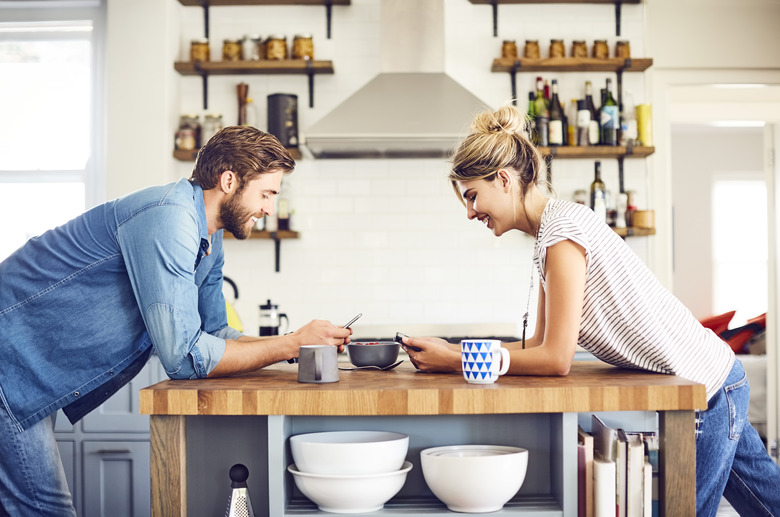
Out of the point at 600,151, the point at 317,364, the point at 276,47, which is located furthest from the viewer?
the point at 276,47

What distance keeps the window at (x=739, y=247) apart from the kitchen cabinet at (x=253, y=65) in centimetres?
549

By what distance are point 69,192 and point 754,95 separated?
410 cm

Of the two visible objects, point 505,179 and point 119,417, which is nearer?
point 505,179

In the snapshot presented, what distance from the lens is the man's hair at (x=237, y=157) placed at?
194 cm

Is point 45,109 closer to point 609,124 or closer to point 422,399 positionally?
point 609,124

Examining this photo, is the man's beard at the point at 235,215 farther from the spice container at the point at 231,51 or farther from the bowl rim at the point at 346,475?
the spice container at the point at 231,51

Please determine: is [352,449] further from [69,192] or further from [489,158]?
[69,192]

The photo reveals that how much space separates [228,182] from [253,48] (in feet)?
8.89

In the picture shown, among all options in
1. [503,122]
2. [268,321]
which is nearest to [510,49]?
[268,321]

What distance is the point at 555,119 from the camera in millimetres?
4387

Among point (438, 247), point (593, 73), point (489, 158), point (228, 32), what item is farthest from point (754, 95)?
point (489, 158)


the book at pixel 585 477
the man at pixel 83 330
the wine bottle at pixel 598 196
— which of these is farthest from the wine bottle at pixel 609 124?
the book at pixel 585 477

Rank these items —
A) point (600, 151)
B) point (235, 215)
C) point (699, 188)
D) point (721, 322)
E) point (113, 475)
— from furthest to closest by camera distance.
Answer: point (699, 188), point (721, 322), point (600, 151), point (113, 475), point (235, 215)

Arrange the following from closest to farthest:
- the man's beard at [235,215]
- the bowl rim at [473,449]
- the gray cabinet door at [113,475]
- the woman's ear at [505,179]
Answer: the bowl rim at [473,449] < the woman's ear at [505,179] < the man's beard at [235,215] < the gray cabinet door at [113,475]
